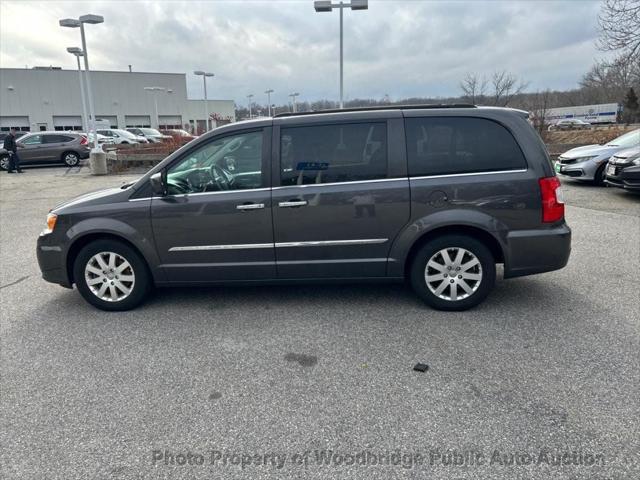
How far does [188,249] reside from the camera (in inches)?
162

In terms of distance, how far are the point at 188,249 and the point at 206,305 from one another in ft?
2.15

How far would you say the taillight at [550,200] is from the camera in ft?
12.6

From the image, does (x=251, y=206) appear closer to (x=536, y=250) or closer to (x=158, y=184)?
(x=158, y=184)

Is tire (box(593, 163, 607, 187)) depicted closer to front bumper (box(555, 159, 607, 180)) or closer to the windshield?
front bumper (box(555, 159, 607, 180))

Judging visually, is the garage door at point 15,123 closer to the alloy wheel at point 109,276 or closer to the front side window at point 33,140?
the front side window at point 33,140

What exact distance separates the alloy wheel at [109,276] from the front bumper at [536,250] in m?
3.67

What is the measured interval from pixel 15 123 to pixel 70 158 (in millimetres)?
45883

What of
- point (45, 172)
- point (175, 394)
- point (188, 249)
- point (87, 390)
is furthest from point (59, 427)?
point (45, 172)

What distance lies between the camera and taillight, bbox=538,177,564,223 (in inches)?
151

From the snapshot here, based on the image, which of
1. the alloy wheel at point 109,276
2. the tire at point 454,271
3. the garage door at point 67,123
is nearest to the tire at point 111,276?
the alloy wheel at point 109,276

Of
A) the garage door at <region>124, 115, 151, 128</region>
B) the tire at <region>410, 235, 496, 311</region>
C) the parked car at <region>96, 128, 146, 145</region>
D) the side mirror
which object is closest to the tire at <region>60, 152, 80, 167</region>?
the parked car at <region>96, 128, 146, 145</region>

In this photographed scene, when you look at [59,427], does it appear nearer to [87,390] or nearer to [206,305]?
[87,390]

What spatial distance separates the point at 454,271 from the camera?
4.01 meters

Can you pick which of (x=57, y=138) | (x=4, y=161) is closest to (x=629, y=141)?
(x=57, y=138)
